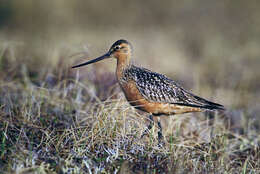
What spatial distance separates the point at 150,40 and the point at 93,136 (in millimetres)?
7362

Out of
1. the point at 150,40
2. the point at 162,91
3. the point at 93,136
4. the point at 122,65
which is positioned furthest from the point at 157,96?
the point at 150,40

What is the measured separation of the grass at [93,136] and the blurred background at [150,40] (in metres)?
0.38

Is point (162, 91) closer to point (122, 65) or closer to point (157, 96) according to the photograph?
point (157, 96)

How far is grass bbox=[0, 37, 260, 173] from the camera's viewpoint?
3830 millimetres

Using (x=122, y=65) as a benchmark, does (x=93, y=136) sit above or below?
below

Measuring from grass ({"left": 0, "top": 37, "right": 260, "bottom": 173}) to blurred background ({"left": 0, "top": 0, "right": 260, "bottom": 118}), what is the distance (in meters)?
0.38

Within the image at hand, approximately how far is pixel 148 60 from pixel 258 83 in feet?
7.78

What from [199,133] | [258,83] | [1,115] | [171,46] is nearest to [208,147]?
[199,133]

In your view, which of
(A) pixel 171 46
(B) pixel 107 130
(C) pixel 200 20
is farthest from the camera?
(C) pixel 200 20

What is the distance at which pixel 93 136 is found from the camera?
4203 mm

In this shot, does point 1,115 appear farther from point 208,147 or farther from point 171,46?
point 171,46

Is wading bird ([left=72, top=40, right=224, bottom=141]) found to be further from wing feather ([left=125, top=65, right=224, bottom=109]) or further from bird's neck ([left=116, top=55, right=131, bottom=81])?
bird's neck ([left=116, top=55, right=131, bottom=81])

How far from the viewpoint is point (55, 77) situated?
6148 mm

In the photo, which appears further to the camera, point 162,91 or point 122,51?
point 122,51
